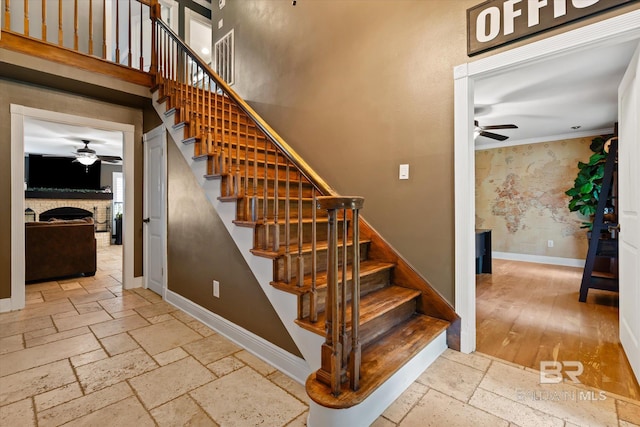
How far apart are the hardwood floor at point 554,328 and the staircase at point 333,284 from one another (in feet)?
1.78

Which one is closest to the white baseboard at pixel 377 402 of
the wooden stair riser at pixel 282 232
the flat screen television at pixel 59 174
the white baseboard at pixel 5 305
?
the wooden stair riser at pixel 282 232

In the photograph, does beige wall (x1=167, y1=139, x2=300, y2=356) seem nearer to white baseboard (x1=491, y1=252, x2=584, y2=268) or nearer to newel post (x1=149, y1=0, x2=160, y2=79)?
newel post (x1=149, y1=0, x2=160, y2=79)

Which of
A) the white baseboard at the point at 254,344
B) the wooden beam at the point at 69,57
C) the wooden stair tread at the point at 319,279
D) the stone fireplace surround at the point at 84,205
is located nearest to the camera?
the wooden stair tread at the point at 319,279

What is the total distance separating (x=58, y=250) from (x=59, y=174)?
6848 millimetres

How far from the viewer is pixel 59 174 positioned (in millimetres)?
9219

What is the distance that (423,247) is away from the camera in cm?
230

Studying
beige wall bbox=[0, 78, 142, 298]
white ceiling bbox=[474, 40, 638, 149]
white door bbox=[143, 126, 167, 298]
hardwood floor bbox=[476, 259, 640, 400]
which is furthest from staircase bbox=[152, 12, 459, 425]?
white ceiling bbox=[474, 40, 638, 149]

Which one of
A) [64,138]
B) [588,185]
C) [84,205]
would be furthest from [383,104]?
[84,205]

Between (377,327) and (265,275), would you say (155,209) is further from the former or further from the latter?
(377,327)

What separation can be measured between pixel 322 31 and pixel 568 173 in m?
4.94

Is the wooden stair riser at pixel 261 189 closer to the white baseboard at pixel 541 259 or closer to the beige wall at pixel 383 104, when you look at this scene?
the beige wall at pixel 383 104

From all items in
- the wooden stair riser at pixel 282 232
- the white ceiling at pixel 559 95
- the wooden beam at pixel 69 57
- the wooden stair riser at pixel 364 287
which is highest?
the wooden beam at pixel 69 57

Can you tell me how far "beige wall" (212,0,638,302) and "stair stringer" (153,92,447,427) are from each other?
0.62 m

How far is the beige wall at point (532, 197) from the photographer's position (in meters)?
5.18
